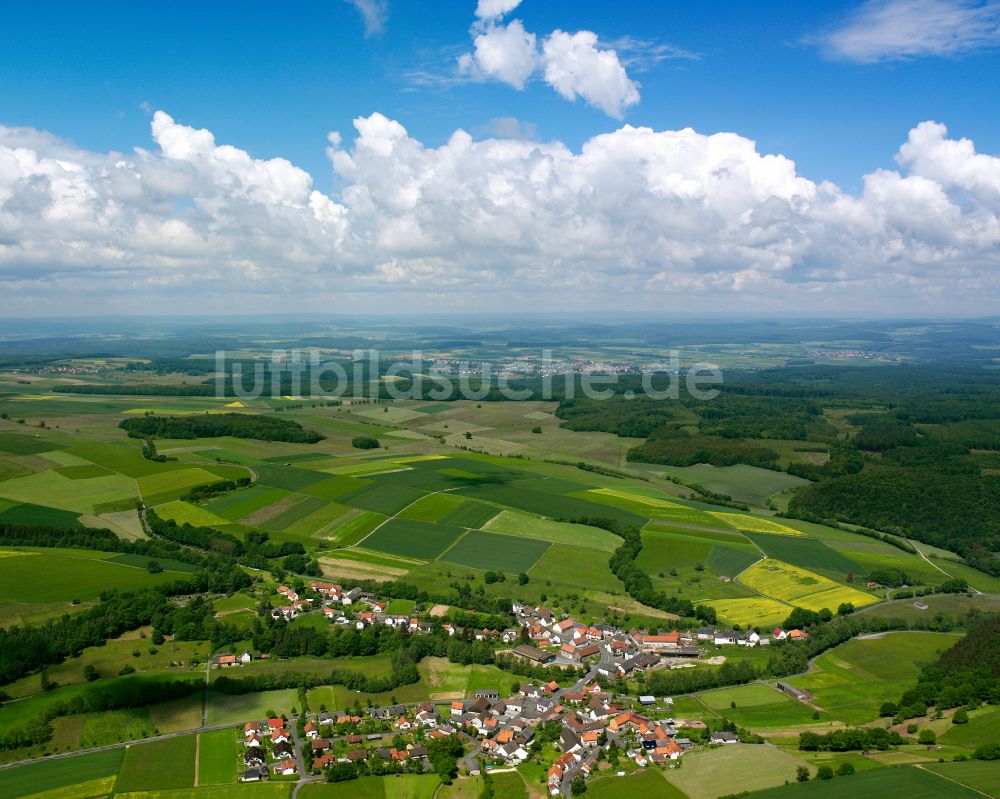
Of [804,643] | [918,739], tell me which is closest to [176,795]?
[918,739]

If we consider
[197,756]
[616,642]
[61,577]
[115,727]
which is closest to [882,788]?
[616,642]

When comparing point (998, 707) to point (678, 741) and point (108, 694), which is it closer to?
point (678, 741)

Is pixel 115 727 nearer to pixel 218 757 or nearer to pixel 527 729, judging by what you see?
pixel 218 757

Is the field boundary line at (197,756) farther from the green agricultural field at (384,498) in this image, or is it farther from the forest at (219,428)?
the forest at (219,428)

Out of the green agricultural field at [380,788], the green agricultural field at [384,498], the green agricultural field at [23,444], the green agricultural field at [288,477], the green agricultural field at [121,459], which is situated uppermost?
the green agricultural field at [23,444]

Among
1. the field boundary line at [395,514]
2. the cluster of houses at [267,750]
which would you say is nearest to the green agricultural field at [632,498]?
the field boundary line at [395,514]

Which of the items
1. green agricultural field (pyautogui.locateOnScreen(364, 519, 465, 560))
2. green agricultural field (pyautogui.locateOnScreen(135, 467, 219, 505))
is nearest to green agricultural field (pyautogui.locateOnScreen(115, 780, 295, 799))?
green agricultural field (pyautogui.locateOnScreen(364, 519, 465, 560))

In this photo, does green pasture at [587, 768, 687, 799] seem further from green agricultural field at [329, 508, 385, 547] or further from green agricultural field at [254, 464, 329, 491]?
green agricultural field at [254, 464, 329, 491]
